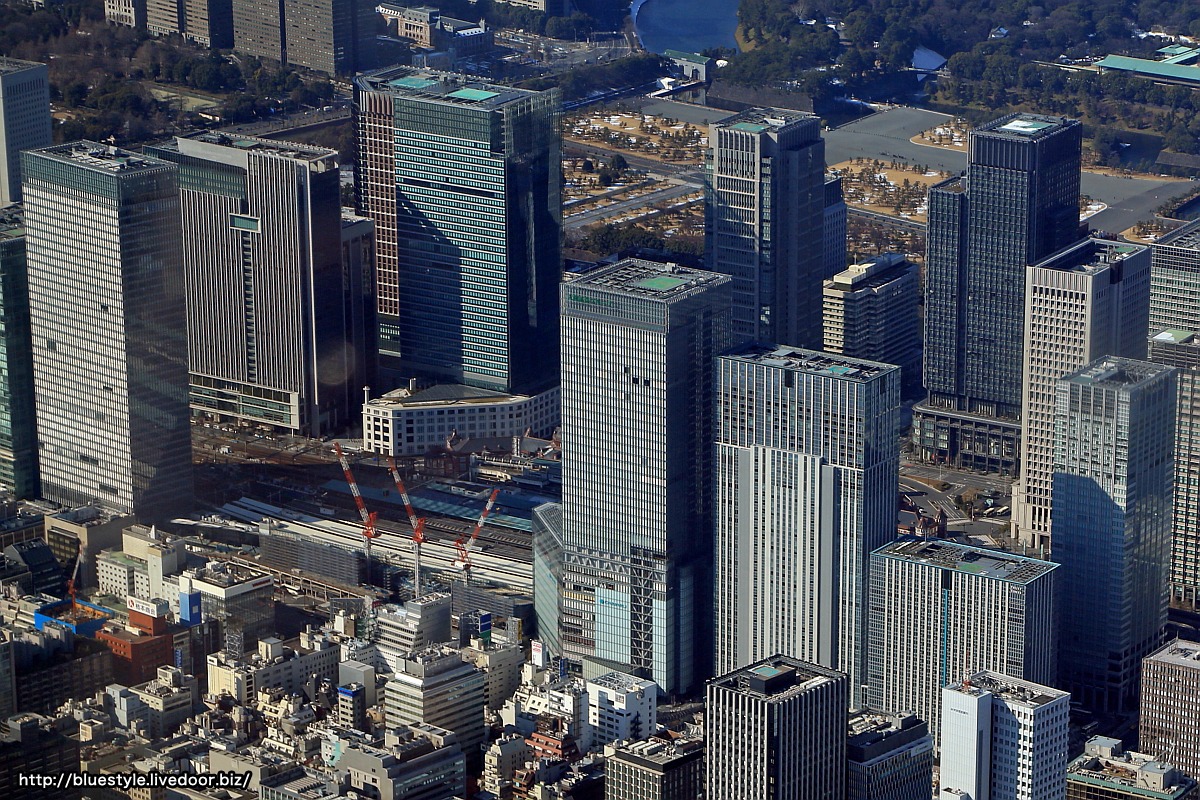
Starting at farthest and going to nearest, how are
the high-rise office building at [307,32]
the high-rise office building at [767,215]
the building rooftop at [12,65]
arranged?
the high-rise office building at [307,32]
the building rooftop at [12,65]
the high-rise office building at [767,215]

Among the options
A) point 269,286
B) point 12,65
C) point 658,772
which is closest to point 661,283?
point 658,772

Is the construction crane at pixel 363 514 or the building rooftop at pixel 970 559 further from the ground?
the building rooftop at pixel 970 559

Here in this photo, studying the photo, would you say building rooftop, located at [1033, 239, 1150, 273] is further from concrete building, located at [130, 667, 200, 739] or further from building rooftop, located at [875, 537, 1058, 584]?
concrete building, located at [130, 667, 200, 739]

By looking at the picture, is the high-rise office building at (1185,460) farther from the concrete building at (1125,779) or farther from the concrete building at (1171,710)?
the concrete building at (1125,779)

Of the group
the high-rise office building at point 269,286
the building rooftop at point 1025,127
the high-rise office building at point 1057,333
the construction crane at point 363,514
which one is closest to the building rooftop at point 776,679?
the construction crane at point 363,514

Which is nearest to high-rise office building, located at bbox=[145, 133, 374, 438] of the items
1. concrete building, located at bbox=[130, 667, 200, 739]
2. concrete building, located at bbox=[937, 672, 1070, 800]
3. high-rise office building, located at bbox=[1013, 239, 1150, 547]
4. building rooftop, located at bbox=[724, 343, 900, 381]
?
concrete building, located at bbox=[130, 667, 200, 739]

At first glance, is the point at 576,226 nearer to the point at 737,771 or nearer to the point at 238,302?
the point at 238,302
